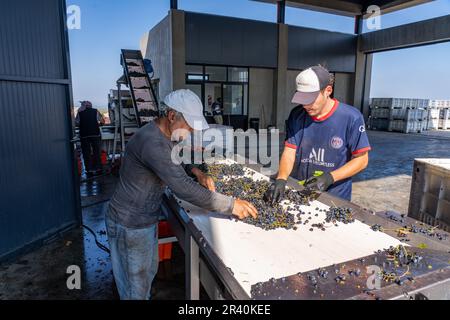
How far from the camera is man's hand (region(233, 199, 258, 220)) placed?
1.79m

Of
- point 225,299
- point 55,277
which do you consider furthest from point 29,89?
point 225,299

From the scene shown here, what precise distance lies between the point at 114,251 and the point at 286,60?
44.4ft

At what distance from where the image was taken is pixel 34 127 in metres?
3.47

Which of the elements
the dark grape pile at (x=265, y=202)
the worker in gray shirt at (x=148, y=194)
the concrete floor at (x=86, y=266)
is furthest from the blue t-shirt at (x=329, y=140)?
the concrete floor at (x=86, y=266)

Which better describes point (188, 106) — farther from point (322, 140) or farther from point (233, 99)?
point (233, 99)

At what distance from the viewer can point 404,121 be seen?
15555mm

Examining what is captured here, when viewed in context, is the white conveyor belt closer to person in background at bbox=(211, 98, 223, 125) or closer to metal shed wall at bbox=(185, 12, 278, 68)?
person in background at bbox=(211, 98, 223, 125)

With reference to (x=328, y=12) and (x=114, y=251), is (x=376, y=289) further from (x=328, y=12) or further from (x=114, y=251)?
(x=328, y=12)

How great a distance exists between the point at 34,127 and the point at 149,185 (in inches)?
93.7

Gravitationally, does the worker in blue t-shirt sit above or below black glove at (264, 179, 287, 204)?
above

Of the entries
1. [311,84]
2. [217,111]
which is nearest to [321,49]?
[217,111]

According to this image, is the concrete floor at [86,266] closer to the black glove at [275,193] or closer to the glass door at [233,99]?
the black glove at [275,193]

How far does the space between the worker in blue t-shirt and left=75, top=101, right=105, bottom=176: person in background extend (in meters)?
5.19

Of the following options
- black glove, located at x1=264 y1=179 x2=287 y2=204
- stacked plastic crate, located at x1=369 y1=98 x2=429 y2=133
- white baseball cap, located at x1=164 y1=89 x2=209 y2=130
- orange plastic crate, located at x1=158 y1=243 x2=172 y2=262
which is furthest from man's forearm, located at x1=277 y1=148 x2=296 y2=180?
stacked plastic crate, located at x1=369 y1=98 x2=429 y2=133
